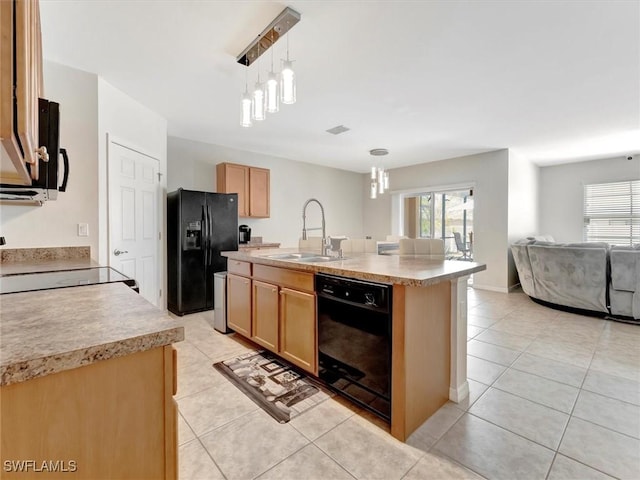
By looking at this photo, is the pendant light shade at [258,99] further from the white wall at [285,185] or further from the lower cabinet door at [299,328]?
the white wall at [285,185]

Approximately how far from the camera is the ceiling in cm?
193

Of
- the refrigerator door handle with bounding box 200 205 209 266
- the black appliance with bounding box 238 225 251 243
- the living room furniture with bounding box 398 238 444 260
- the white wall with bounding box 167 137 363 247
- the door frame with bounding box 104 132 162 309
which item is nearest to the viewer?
the living room furniture with bounding box 398 238 444 260

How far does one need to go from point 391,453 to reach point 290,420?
24.2 inches

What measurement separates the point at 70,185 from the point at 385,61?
9.76 ft

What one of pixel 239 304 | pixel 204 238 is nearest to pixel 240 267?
pixel 239 304

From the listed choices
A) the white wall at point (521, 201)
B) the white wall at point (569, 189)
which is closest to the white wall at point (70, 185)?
the white wall at point (521, 201)

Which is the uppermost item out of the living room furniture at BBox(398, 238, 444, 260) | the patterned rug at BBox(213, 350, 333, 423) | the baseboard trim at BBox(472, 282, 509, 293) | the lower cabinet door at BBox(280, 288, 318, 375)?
the living room furniture at BBox(398, 238, 444, 260)

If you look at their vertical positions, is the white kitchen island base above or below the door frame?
below

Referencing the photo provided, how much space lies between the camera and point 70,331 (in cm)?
73

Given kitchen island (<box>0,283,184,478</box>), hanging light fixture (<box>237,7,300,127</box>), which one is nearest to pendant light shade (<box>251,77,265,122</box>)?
hanging light fixture (<box>237,7,300,127</box>)

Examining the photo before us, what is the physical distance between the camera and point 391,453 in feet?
5.00

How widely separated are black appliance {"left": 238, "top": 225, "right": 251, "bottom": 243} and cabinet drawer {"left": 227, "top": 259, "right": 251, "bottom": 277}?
1.91 metres

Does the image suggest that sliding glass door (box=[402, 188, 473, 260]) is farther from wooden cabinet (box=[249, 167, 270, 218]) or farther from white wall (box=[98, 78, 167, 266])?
white wall (box=[98, 78, 167, 266])

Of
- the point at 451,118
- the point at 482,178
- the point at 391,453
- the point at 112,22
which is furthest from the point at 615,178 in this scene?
the point at 112,22
